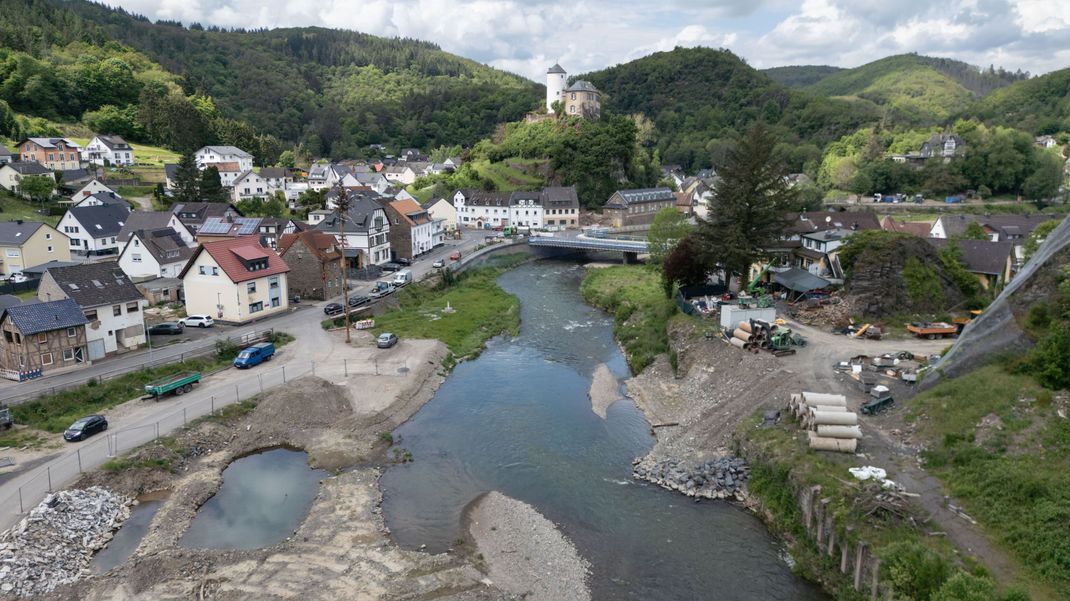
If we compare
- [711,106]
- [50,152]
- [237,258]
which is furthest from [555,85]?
[237,258]

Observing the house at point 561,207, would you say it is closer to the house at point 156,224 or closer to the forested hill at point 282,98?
the house at point 156,224

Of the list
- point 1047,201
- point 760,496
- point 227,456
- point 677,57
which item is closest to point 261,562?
point 227,456

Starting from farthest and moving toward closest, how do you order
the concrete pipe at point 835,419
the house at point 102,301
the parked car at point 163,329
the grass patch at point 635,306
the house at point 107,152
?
the house at point 107,152
the grass patch at point 635,306
the parked car at point 163,329
the house at point 102,301
the concrete pipe at point 835,419

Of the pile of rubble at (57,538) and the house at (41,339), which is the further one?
the house at (41,339)

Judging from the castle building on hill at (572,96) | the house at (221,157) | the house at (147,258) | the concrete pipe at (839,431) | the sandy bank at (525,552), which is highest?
the castle building on hill at (572,96)

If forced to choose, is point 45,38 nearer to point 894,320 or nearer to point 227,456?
point 227,456

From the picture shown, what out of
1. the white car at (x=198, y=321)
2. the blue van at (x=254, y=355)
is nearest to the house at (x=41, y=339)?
the blue van at (x=254, y=355)

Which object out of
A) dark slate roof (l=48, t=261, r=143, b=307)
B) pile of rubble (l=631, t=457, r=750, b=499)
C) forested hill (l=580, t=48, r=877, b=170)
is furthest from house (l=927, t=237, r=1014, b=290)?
forested hill (l=580, t=48, r=877, b=170)
